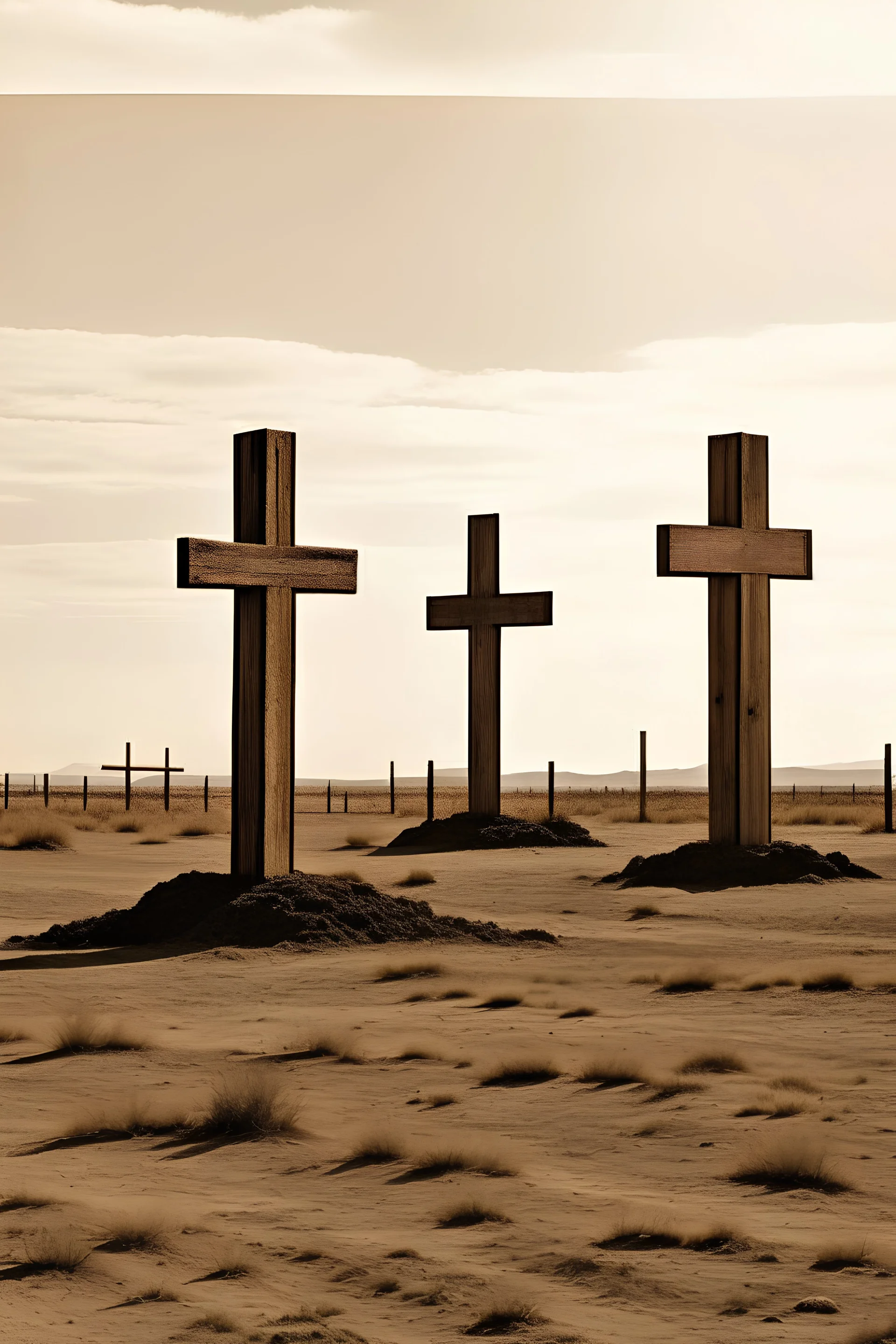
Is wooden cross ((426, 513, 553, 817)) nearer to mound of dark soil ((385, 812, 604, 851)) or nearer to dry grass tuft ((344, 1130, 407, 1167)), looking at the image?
mound of dark soil ((385, 812, 604, 851))

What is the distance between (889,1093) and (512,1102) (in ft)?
6.00

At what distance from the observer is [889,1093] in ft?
26.1

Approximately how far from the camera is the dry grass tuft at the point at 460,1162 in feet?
21.8

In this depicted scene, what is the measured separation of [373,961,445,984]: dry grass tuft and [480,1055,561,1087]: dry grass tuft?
3.38 meters

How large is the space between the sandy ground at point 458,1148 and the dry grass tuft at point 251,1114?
131 mm

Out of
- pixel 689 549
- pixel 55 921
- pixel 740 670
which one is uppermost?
pixel 689 549

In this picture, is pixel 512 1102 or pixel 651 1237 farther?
pixel 512 1102

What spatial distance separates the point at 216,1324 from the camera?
4758mm

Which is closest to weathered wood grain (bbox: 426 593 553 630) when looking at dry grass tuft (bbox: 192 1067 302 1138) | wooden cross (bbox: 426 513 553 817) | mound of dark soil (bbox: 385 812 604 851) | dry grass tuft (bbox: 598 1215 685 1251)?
wooden cross (bbox: 426 513 553 817)

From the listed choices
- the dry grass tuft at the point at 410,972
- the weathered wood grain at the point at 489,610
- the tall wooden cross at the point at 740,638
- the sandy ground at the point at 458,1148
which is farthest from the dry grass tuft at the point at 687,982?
the weathered wood grain at the point at 489,610

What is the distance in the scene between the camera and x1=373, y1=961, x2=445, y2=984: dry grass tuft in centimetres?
1195

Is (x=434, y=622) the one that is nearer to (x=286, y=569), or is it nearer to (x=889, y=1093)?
(x=286, y=569)

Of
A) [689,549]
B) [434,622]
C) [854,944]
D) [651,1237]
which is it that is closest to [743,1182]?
[651,1237]

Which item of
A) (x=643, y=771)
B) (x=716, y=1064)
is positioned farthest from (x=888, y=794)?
(x=716, y=1064)
